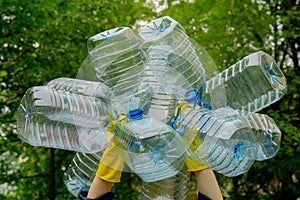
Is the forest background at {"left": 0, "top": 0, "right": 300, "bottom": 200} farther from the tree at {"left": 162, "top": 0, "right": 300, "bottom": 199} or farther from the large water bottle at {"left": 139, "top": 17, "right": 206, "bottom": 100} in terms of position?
the large water bottle at {"left": 139, "top": 17, "right": 206, "bottom": 100}

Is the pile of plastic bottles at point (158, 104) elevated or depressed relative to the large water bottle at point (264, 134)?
elevated

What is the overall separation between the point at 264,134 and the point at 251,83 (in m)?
0.22

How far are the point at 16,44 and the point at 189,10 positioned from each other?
1.72 metres

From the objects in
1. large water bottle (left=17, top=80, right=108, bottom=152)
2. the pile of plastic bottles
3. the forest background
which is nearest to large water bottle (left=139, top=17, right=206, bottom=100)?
the pile of plastic bottles

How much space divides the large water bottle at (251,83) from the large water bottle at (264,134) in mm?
55

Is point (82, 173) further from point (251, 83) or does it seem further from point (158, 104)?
point (251, 83)

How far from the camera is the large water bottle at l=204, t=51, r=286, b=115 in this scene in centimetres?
184

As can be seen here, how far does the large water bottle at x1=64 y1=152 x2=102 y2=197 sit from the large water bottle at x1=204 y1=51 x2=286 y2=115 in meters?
0.53

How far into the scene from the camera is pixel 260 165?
17.6ft

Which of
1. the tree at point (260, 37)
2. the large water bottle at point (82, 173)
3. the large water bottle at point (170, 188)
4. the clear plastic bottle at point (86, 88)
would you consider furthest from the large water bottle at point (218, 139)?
the tree at point (260, 37)

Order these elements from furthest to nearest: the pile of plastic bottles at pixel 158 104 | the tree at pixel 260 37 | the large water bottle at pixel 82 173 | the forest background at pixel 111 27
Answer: the tree at pixel 260 37 → the forest background at pixel 111 27 → the large water bottle at pixel 82 173 → the pile of plastic bottles at pixel 158 104

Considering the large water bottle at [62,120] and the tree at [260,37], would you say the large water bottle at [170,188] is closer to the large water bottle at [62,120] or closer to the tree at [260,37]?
the large water bottle at [62,120]

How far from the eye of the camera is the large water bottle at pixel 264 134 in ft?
6.31

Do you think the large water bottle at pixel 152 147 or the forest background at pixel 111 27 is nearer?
the large water bottle at pixel 152 147
